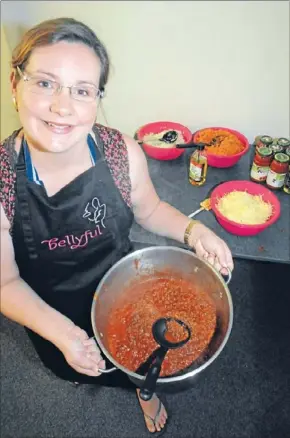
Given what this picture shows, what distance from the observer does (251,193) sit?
5.53 ft

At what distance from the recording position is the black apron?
1050mm

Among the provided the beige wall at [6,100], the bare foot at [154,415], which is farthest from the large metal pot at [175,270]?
the beige wall at [6,100]

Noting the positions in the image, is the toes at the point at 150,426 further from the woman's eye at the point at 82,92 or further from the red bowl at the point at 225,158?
the woman's eye at the point at 82,92

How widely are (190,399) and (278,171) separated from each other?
1.01m

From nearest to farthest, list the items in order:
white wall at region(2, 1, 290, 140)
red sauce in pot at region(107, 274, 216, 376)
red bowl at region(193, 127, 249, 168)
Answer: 1. red sauce in pot at region(107, 274, 216, 376)
2. white wall at region(2, 1, 290, 140)
3. red bowl at region(193, 127, 249, 168)

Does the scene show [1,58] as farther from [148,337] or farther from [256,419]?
[256,419]

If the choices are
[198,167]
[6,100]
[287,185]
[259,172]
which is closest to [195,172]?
[198,167]

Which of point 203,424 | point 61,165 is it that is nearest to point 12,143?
point 61,165

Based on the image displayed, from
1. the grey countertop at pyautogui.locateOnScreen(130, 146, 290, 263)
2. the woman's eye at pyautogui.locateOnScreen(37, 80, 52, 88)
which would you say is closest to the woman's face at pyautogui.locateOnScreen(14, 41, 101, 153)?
the woman's eye at pyautogui.locateOnScreen(37, 80, 52, 88)

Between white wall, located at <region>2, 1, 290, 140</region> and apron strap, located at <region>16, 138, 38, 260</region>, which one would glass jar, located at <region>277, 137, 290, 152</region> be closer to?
white wall, located at <region>2, 1, 290, 140</region>

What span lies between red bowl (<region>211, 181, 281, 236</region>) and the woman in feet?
1.05

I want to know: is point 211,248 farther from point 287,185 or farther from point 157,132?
point 157,132

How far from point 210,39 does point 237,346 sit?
134cm

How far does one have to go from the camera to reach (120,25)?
1.73 m
